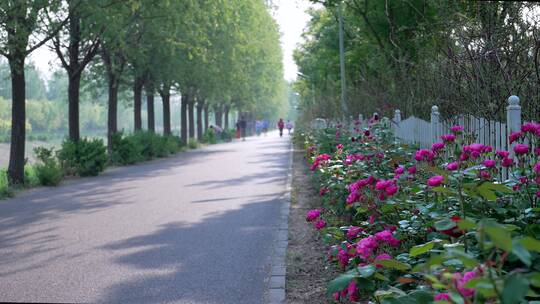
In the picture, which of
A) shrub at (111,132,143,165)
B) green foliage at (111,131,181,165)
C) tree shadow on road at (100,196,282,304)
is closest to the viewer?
tree shadow on road at (100,196,282,304)

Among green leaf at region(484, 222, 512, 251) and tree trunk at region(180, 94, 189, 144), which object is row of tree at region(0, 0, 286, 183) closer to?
tree trunk at region(180, 94, 189, 144)

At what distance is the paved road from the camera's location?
21.0 feet

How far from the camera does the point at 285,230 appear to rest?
9.73 meters

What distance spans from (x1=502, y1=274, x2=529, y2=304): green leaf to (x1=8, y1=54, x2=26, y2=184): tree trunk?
1604cm

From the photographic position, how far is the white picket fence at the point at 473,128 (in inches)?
252

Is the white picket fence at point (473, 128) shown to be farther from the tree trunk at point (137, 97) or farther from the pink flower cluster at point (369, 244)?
the tree trunk at point (137, 97)

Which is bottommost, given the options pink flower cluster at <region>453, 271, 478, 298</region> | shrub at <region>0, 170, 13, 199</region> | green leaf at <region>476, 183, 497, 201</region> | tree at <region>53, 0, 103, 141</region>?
shrub at <region>0, 170, 13, 199</region>

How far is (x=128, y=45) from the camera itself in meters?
24.0

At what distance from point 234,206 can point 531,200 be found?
8.85 meters

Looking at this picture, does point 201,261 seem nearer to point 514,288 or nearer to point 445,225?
point 445,225

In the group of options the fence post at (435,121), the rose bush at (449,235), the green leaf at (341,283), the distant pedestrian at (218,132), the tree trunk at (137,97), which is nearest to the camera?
the rose bush at (449,235)

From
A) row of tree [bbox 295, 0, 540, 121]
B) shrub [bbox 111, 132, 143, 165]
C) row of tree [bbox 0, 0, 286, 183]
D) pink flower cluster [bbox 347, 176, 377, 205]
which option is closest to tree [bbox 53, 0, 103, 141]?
row of tree [bbox 0, 0, 286, 183]

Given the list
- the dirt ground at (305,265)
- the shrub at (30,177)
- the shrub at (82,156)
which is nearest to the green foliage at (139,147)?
the shrub at (82,156)

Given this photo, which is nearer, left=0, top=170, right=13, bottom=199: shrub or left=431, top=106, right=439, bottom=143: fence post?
left=431, top=106, right=439, bottom=143: fence post
